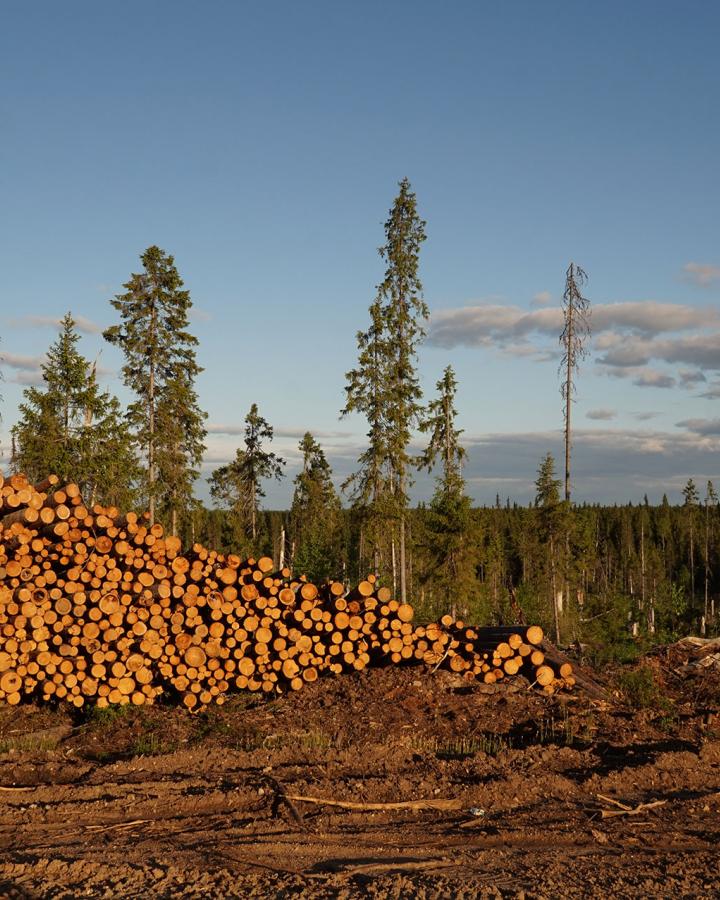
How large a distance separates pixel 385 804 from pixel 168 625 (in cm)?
544

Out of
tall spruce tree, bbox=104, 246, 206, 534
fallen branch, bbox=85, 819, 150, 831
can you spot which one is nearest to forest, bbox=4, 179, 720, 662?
tall spruce tree, bbox=104, 246, 206, 534

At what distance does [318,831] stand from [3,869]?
229 cm

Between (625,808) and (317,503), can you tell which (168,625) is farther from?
(317,503)

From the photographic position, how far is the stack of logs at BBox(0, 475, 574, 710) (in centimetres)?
1089

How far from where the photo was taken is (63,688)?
10.9 m

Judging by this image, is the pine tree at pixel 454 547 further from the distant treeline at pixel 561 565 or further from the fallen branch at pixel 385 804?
the fallen branch at pixel 385 804

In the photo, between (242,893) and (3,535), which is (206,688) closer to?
(3,535)

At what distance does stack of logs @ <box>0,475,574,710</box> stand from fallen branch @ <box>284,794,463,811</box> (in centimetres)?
446

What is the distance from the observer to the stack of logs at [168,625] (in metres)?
10.9

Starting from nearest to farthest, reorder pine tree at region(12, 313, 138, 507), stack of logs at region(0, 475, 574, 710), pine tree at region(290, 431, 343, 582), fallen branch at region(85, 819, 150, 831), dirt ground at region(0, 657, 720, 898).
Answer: dirt ground at region(0, 657, 720, 898) → fallen branch at region(85, 819, 150, 831) → stack of logs at region(0, 475, 574, 710) → pine tree at region(12, 313, 138, 507) → pine tree at region(290, 431, 343, 582)

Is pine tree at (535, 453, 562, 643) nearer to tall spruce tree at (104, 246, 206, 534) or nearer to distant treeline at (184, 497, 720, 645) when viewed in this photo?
distant treeline at (184, 497, 720, 645)

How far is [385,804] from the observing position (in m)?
6.80

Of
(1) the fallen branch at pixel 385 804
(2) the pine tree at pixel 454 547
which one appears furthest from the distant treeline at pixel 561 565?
(1) the fallen branch at pixel 385 804

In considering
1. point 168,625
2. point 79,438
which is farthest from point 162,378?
point 168,625
